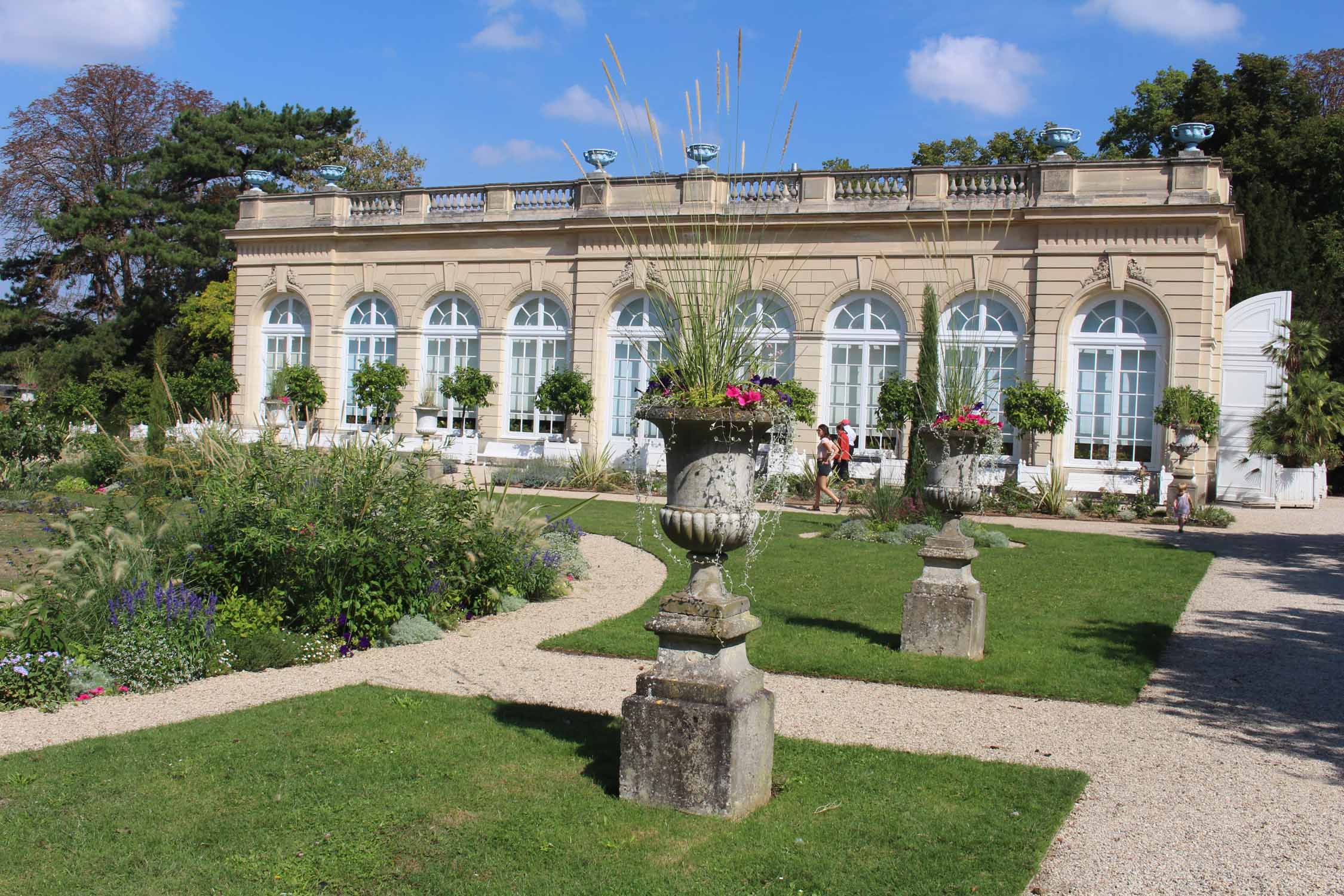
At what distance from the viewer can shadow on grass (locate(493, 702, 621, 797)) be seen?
5.19 meters

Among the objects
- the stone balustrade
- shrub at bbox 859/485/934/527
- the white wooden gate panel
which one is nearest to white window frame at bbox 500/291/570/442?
the stone balustrade

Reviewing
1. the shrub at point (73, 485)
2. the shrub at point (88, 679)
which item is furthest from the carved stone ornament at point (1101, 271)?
the shrub at point (88, 679)

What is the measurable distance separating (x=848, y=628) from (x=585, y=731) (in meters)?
3.46

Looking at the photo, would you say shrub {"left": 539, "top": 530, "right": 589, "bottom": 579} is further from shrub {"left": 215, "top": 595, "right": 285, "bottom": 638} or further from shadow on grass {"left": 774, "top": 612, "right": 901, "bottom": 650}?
shrub {"left": 215, "top": 595, "right": 285, "bottom": 638}

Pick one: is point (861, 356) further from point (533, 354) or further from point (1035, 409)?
point (533, 354)

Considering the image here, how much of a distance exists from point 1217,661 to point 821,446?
10251mm

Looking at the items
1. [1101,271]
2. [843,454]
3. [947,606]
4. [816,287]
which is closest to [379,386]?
[816,287]

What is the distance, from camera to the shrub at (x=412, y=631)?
8250 mm

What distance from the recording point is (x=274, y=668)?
743 centimetres

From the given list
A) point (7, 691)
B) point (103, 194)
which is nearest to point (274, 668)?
point (7, 691)

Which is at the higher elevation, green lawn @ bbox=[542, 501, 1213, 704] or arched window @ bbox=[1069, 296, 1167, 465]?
arched window @ bbox=[1069, 296, 1167, 465]

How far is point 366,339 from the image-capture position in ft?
89.7

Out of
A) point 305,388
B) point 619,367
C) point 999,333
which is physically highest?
point 999,333

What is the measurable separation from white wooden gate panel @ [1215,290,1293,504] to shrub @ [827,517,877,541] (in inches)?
409
